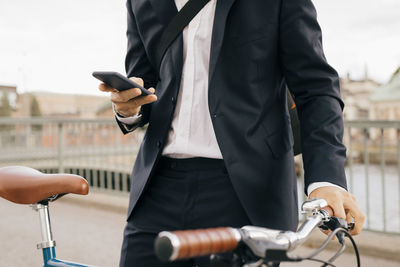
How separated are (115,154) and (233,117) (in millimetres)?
6192

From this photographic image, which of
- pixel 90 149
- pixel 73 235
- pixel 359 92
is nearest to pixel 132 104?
pixel 73 235

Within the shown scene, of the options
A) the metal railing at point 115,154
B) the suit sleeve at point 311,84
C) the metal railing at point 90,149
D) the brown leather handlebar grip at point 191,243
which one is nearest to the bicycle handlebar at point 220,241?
the brown leather handlebar grip at point 191,243

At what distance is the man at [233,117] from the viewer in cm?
139

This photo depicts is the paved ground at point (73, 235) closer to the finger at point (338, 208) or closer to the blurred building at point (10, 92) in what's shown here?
the finger at point (338, 208)

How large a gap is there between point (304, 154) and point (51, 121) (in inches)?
272

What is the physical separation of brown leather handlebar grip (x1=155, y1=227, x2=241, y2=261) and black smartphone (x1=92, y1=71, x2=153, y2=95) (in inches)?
25.7

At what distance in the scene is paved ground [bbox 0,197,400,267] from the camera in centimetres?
434

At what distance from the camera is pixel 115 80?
1276mm

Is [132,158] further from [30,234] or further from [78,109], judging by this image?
[78,109]

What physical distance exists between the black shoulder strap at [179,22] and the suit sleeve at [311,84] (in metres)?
0.28

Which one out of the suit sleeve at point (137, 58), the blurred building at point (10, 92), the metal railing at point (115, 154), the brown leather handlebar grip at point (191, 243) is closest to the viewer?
the brown leather handlebar grip at point (191, 243)

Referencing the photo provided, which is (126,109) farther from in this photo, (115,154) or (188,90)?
(115,154)

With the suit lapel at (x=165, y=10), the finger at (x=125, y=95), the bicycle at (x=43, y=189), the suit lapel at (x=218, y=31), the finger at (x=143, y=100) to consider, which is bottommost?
the bicycle at (x=43, y=189)

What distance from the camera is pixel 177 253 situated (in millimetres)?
647
